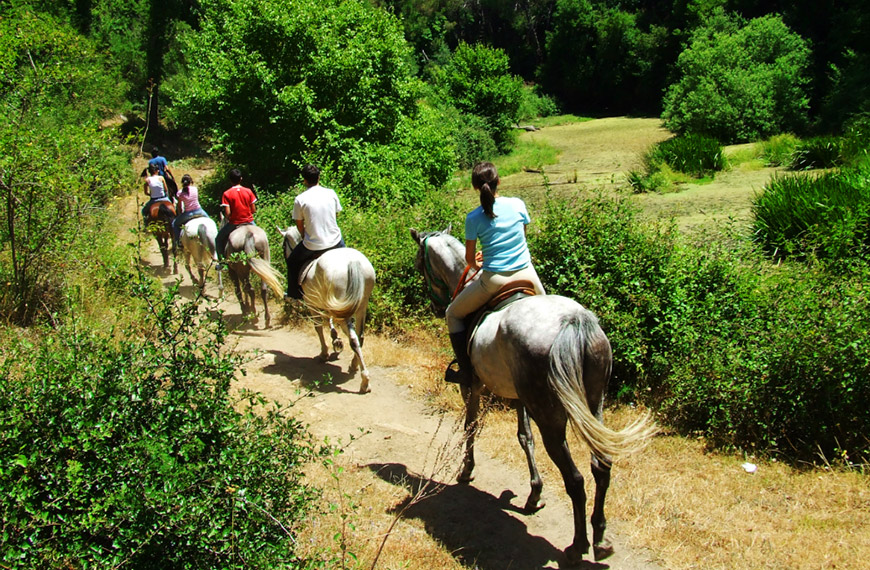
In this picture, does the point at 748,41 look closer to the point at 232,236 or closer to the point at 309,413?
the point at 232,236

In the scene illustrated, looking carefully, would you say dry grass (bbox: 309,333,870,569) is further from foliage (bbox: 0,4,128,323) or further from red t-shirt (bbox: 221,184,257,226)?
red t-shirt (bbox: 221,184,257,226)

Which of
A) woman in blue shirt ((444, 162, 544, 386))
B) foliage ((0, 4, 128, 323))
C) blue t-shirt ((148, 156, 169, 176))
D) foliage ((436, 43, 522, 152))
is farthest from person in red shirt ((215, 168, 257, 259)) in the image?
foliage ((436, 43, 522, 152))

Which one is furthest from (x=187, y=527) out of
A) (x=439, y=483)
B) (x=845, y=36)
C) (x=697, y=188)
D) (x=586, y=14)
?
(x=586, y=14)

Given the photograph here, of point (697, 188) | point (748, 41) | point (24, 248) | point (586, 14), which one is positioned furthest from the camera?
point (586, 14)

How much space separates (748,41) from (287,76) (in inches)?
1008

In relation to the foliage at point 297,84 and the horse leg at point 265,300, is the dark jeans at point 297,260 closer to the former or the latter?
the horse leg at point 265,300

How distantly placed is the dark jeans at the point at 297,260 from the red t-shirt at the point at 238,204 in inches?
77.3

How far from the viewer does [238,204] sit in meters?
10.5

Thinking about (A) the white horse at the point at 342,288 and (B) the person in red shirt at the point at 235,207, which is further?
(B) the person in red shirt at the point at 235,207

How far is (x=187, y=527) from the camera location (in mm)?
3467

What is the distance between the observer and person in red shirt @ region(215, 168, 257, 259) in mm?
10492

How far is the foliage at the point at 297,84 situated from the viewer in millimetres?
17250

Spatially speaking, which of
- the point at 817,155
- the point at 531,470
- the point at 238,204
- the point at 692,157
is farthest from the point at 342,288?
the point at 692,157

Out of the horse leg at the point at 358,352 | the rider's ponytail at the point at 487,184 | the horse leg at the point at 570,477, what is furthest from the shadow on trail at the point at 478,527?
the rider's ponytail at the point at 487,184
